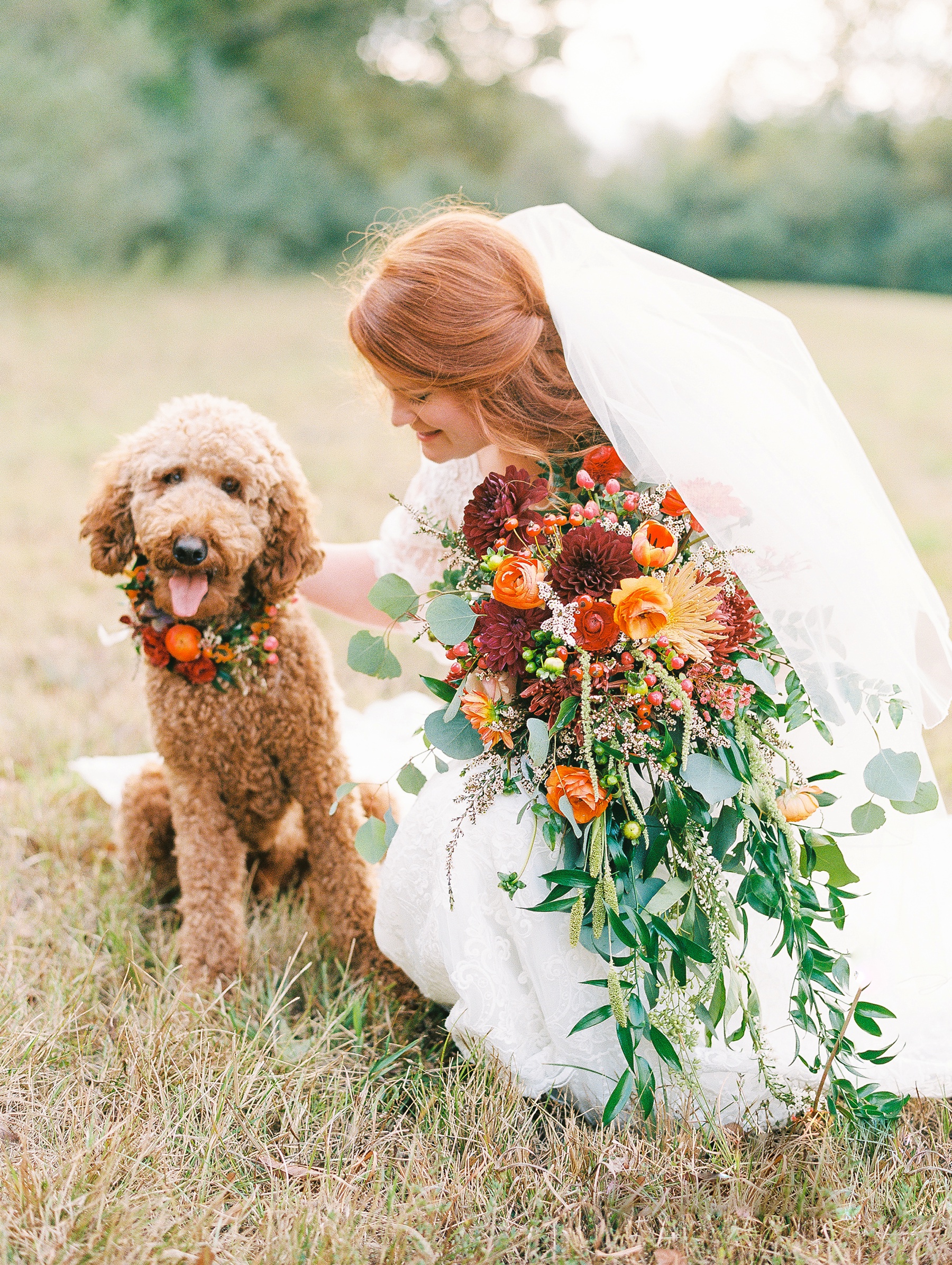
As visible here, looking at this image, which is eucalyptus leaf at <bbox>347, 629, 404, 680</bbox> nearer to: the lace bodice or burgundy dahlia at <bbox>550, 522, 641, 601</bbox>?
burgundy dahlia at <bbox>550, 522, 641, 601</bbox>

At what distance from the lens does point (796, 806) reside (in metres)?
1.79

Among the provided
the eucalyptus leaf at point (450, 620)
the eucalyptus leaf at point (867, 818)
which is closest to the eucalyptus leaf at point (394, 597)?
the eucalyptus leaf at point (450, 620)

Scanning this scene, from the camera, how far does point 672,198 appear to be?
1080 inches

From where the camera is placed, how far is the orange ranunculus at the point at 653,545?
1.69 meters

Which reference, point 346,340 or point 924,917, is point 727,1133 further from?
point 346,340

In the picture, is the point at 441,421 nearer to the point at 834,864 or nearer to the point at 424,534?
the point at 424,534

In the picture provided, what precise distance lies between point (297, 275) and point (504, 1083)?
2032cm

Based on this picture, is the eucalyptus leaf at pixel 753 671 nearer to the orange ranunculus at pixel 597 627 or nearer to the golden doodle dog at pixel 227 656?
the orange ranunculus at pixel 597 627

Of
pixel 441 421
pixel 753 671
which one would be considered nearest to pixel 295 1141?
pixel 753 671

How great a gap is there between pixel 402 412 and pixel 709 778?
1137mm

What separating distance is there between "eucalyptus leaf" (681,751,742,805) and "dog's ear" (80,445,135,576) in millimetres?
1362

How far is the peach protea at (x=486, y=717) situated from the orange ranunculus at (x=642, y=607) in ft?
0.99

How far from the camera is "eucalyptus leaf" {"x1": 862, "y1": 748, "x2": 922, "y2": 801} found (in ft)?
5.76

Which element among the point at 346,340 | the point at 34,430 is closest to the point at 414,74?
the point at 34,430
